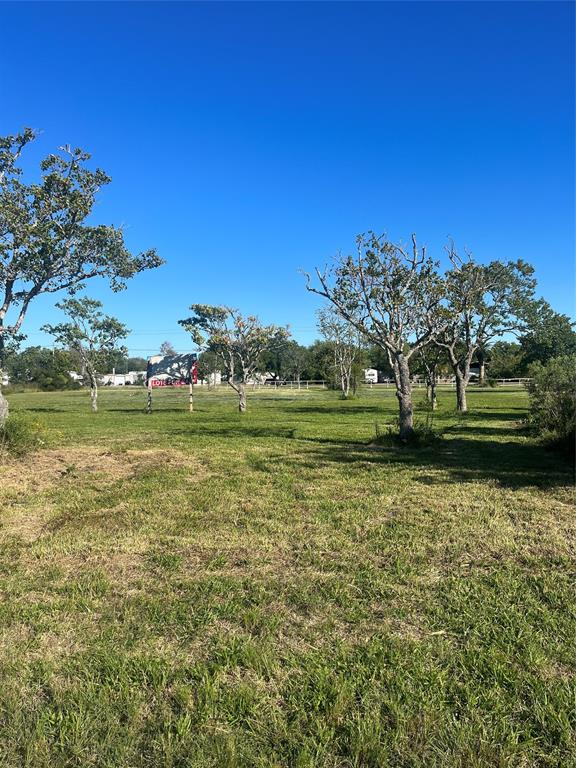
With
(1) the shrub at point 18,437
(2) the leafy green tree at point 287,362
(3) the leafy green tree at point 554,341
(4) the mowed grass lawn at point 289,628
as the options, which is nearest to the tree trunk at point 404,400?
(4) the mowed grass lawn at point 289,628

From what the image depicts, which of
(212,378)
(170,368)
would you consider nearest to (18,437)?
(170,368)

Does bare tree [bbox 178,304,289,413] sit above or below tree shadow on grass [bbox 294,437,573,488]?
above

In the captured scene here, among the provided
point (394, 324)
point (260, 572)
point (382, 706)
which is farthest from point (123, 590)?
point (394, 324)

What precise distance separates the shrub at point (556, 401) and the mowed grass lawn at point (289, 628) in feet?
9.53

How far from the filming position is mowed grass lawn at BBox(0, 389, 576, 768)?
6.37 feet

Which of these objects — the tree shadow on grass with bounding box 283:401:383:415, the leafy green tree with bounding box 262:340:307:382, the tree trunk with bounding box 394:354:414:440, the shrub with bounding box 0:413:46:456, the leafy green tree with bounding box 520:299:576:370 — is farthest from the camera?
the leafy green tree with bounding box 262:340:307:382

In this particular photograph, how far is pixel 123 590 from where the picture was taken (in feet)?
10.8

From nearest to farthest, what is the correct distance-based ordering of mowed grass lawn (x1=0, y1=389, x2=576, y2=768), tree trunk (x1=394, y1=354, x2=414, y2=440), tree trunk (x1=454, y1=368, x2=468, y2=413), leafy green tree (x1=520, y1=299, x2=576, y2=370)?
mowed grass lawn (x1=0, y1=389, x2=576, y2=768) → tree trunk (x1=394, y1=354, x2=414, y2=440) → tree trunk (x1=454, y1=368, x2=468, y2=413) → leafy green tree (x1=520, y1=299, x2=576, y2=370)

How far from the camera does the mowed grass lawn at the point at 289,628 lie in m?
1.94

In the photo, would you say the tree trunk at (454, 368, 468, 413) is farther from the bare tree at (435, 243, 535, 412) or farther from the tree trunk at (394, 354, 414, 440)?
the tree trunk at (394, 354, 414, 440)

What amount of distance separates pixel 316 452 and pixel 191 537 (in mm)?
5224

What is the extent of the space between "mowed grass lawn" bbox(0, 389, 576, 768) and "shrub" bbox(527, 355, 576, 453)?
291 cm

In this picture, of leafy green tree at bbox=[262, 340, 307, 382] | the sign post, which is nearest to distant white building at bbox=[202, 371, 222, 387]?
leafy green tree at bbox=[262, 340, 307, 382]

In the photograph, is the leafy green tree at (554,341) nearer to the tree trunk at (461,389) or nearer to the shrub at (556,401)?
the tree trunk at (461,389)
